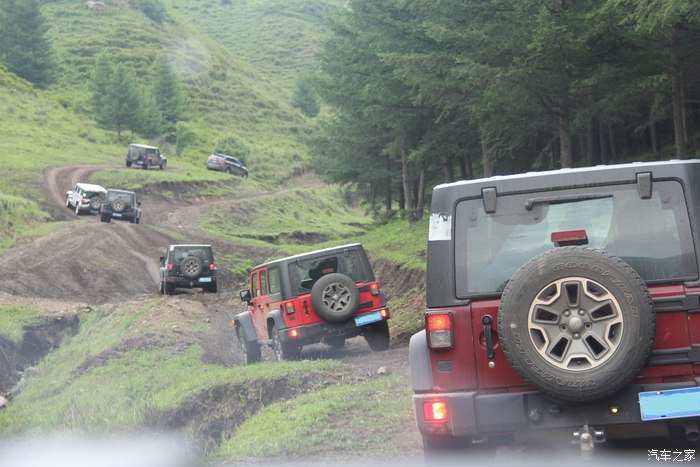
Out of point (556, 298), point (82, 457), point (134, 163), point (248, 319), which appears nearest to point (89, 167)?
point (134, 163)

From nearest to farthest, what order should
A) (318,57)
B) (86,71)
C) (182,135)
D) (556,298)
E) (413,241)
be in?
(556,298)
(413,241)
(318,57)
(182,135)
(86,71)

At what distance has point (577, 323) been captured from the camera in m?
5.00

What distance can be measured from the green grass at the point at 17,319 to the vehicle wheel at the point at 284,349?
8015mm

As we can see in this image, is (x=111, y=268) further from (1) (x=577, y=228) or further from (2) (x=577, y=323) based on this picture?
(2) (x=577, y=323)

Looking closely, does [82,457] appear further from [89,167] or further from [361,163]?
[89,167]

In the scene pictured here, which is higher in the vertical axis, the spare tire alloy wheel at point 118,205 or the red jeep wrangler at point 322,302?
the spare tire alloy wheel at point 118,205

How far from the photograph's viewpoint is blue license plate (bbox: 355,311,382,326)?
14945 millimetres

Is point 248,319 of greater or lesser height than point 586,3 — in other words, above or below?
below

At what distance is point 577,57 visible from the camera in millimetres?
17094

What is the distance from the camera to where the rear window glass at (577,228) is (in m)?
5.33

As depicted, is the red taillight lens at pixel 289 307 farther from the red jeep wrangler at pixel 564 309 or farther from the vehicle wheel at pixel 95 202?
the vehicle wheel at pixel 95 202

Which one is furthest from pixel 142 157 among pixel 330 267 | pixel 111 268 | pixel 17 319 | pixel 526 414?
pixel 526 414

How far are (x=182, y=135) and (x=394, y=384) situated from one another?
72362mm

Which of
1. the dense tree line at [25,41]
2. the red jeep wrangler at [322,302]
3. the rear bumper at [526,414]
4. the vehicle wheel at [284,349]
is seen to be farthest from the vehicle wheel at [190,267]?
the dense tree line at [25,41]
